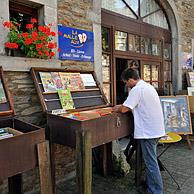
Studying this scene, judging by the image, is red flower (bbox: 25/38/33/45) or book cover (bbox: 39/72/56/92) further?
book cover (bbox: 39/72/56/92)

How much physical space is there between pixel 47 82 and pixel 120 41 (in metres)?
2.96

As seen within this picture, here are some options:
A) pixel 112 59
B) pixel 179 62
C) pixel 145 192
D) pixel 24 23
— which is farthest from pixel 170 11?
pixel 145 192

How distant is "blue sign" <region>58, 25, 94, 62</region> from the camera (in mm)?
3848

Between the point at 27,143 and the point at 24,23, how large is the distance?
2130 millimetres

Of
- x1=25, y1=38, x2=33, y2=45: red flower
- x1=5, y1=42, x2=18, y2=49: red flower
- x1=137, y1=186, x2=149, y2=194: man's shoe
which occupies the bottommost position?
x1=137, y1=186, x2=149, y2=194: man's shoe

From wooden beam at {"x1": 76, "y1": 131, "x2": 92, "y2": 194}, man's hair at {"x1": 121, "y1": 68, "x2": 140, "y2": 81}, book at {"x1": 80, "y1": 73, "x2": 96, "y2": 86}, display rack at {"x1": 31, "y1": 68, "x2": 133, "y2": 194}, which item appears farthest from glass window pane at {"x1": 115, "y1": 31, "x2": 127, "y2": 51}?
wooden beam at {"x1": 76, "y1": 131, "x2": 92, "y2": 194}

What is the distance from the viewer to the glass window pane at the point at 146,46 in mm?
6543

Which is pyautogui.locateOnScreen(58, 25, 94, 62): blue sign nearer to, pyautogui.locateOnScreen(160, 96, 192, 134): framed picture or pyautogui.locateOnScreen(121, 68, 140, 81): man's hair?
pyautogui.locateOnScreen(121, 68, 140, 81): man's hair

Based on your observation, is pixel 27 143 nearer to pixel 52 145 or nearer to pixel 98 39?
pixel 52 145

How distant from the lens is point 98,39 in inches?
179

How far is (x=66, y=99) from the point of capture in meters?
3.49

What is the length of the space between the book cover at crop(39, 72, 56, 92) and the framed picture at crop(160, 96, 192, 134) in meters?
2.97

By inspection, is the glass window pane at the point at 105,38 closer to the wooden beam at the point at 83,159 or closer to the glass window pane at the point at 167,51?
the glass window pane at the point at 167,51

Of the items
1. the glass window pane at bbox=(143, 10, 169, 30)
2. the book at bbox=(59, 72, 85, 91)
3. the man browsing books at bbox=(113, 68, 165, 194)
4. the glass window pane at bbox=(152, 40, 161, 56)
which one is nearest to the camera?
the man browsing books at bbox=(113, 68, 165, 194)
